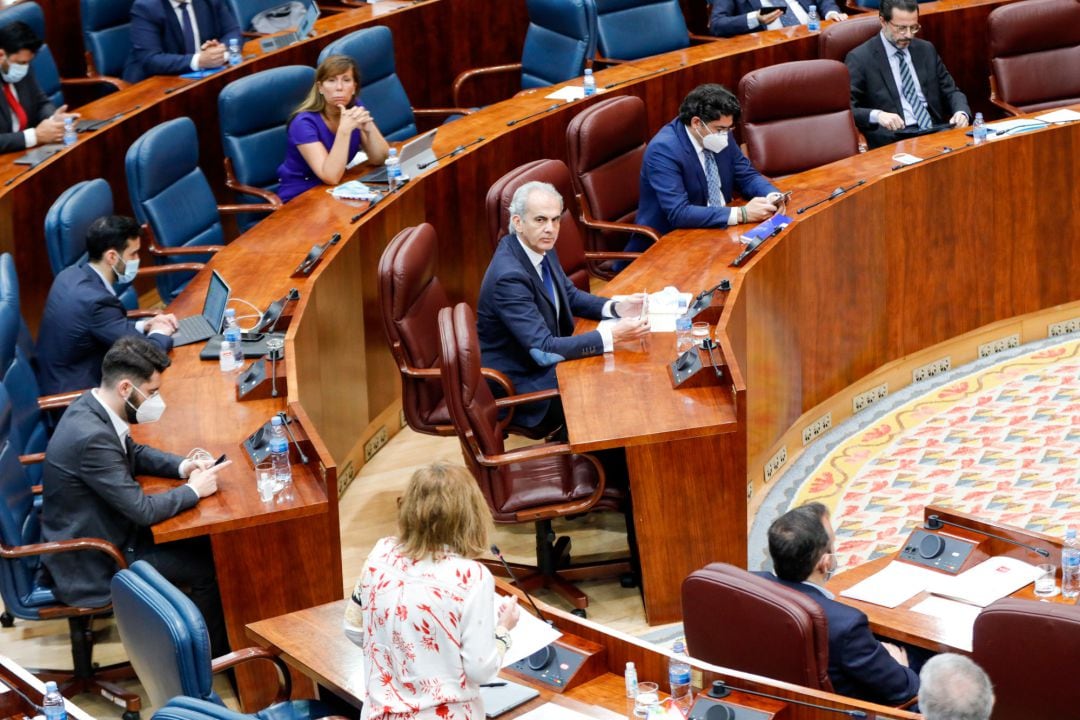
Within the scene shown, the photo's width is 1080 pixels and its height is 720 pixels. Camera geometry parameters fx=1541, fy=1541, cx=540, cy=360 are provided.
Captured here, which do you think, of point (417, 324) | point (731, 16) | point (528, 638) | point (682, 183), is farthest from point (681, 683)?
point (731, 16)

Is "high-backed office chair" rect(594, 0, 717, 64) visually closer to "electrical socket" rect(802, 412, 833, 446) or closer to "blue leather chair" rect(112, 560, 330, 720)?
"electrical socket" rect(802, 412, 833, 446)

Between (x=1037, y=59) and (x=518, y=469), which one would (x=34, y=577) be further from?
(x=1037, y=59)

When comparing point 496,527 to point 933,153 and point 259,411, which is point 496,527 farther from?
point 933,153

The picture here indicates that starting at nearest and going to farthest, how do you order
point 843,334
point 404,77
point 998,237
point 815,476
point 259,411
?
point 259,411, point 815,476, point 843,334, point 998,237, point 404,77

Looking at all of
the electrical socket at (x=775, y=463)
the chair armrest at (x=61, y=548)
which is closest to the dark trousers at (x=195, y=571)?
the chair armrest at (x=61, y=548)

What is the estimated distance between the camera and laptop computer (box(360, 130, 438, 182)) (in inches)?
225

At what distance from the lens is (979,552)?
3688mm

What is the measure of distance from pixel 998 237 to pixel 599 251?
1.58 meters

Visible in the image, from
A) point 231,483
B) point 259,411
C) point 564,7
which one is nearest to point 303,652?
point 231,483

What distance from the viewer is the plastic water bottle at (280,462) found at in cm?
383

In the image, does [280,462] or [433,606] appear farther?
[280,462]

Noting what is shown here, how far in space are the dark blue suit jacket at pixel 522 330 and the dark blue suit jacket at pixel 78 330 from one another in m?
0.97

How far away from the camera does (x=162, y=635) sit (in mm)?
2955

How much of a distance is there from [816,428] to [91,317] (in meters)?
2.51
